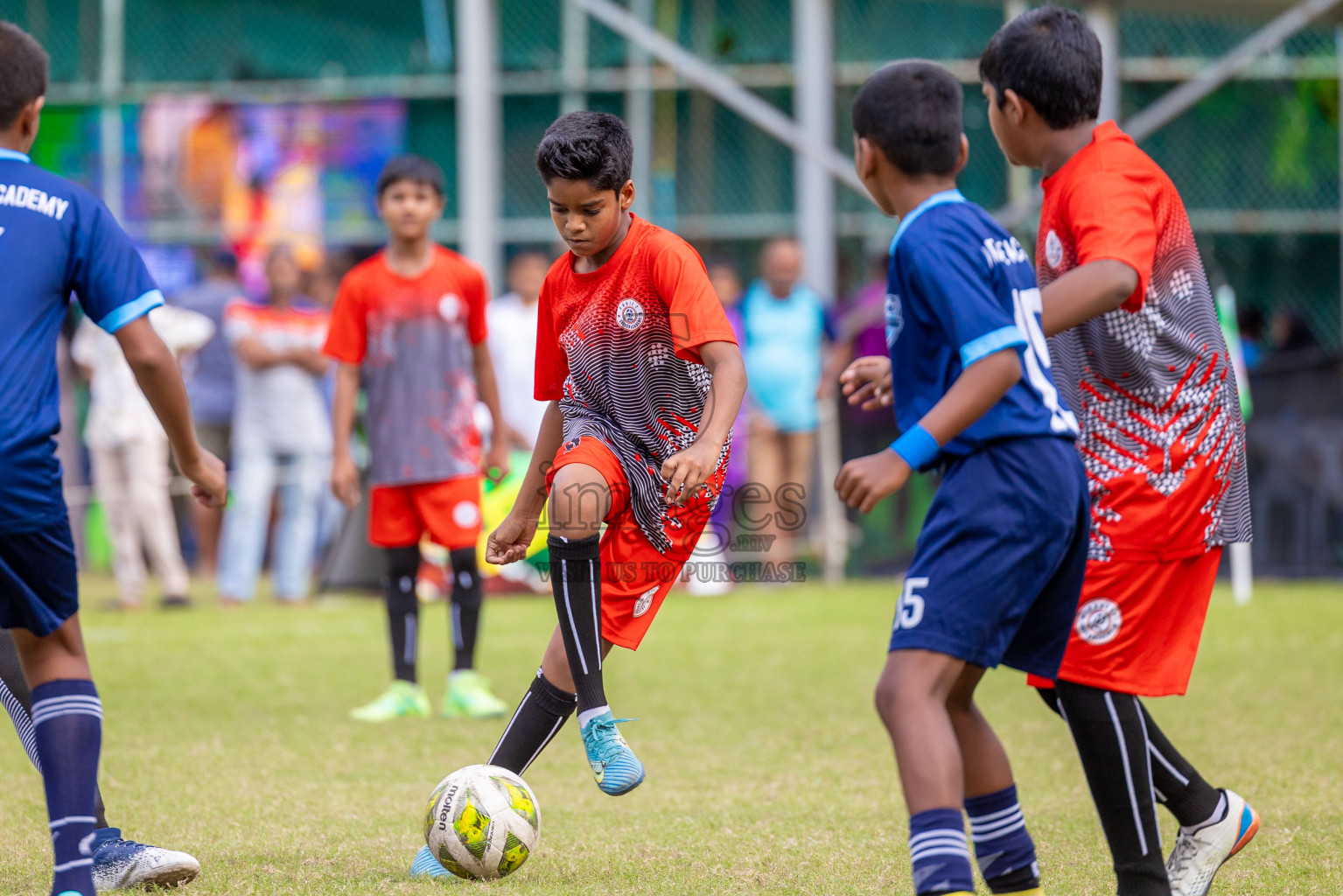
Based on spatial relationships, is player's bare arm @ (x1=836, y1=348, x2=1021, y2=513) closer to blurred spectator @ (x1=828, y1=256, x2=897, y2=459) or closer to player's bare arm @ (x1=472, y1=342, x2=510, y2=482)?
player's bare arm @ (x1=472, y1=342, x2=510, y2=482)

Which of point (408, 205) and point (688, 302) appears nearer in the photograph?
point (688, 302)

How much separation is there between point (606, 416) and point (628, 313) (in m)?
0.29

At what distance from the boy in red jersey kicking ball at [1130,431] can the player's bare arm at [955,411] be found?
0.40 m

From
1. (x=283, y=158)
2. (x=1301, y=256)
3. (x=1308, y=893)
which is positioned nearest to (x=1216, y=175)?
(x=1301, y=256)

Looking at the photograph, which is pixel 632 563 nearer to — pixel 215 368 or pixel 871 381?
pixel 871 381

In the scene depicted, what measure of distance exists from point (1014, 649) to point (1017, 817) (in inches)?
14.2

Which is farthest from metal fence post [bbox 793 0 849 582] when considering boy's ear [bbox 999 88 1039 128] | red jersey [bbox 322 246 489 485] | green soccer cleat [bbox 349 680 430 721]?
boy's ear [bbox 999 88 1039 128]

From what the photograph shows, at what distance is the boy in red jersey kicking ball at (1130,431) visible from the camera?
3271 mm

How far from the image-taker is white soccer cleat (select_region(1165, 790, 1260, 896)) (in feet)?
11.6

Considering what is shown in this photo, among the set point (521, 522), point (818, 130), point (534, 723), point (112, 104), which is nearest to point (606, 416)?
point (521, 522)

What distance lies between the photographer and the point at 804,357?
11.1 m

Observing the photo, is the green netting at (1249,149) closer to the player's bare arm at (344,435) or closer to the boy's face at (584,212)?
the player's bare arm at (344,435)

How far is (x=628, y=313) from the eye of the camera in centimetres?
396

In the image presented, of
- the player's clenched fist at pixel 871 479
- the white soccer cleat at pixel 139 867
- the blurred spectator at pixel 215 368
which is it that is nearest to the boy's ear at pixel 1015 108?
the player's clenched fist at pixel 871 479
